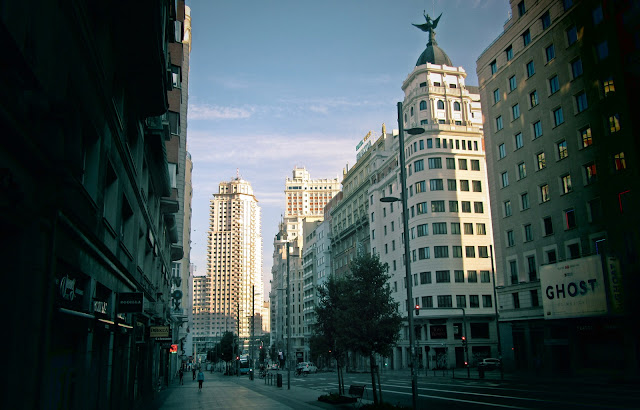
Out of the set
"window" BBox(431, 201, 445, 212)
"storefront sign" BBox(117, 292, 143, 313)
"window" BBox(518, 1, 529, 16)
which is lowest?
"storefront sign" BBox(117, 292, 143, 313)

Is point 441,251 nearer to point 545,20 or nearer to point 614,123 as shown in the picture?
point 545,20

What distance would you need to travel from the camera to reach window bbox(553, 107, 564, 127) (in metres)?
41.5

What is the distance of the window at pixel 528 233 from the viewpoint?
44844mm

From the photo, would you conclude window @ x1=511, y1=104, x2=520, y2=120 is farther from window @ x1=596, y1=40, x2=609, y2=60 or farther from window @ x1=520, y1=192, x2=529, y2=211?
window @ x1=596, y1=40, x2=609, y2=60

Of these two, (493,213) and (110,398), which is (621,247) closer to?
(493,213)

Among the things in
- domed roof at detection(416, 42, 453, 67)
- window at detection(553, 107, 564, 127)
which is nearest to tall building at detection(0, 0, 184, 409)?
window at detection(553, 107, 564, 127)

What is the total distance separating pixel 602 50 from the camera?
36812 mm

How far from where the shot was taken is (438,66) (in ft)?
243

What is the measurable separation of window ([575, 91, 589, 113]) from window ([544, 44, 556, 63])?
4956mm

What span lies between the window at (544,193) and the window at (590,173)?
15.6ft

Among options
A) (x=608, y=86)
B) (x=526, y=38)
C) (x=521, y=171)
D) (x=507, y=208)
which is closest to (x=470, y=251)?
(x=507, y=208)

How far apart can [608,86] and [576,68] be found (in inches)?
182

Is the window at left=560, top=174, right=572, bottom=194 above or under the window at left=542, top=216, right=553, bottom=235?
above

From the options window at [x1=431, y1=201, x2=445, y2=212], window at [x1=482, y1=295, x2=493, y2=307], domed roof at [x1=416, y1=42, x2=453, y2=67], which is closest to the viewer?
window at [x1=482, y1=295, x2=493, y2=307]
